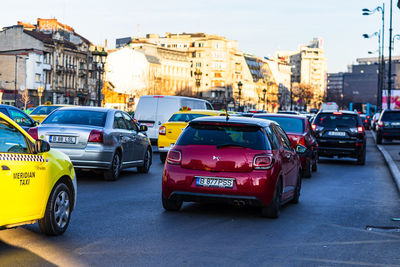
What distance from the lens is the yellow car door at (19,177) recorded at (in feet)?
24.1

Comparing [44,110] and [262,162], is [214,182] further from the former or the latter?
[44,110]

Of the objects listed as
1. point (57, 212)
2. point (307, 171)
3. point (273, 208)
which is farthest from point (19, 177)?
point (307, 171)

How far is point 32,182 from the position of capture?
25.9 ft

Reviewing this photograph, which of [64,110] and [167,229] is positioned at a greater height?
[64,110]

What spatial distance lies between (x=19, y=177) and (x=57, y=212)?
3.72ft

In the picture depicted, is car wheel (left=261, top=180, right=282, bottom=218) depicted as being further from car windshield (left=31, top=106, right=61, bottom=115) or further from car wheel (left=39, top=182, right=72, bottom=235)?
car windshield (left=31, top=106, right=61, bottom=115)

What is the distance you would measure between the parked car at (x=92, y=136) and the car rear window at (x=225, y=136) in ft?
15.6

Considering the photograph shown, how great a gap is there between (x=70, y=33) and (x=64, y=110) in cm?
10088

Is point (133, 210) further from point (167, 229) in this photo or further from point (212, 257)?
point (212, 257)

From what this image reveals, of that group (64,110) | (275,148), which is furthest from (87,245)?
(64,110)

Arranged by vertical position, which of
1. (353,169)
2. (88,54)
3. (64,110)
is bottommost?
(353,169)

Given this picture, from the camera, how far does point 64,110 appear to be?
16422 mm

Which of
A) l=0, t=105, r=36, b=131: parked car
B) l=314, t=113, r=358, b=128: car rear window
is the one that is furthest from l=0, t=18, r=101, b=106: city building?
l=0, t=105, r=36, b=131: parked car

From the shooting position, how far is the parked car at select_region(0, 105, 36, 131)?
2148cm
